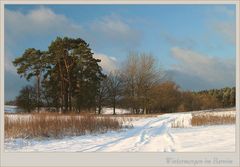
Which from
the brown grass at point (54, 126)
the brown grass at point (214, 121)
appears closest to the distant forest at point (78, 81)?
the brown grass at point (214, 121)

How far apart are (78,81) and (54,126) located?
59.3 ft

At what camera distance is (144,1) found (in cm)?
941

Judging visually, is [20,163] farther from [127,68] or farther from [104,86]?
[104,86]

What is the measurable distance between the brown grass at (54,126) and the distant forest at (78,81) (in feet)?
38.5

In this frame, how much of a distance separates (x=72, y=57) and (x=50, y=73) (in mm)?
2973

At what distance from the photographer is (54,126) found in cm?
1242

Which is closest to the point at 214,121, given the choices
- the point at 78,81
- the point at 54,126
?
the point at 54,126

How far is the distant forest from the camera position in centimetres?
2823

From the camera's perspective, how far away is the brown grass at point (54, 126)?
1169 centimetres

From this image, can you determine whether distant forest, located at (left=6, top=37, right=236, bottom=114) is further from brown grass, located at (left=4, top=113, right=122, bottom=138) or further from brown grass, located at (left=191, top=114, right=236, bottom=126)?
brown grass, located at (left=4, top=113, right=122, bottom=138)

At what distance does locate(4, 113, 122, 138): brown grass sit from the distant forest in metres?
11.7

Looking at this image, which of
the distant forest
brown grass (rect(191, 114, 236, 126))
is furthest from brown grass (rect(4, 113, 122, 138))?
the distant forest

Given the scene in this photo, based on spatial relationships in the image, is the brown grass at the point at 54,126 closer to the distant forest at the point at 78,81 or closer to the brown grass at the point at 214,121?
the brown grass at the point at 214,121

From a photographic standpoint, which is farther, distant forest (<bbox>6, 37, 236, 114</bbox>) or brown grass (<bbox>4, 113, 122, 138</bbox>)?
distant forest (<bbox>6, 37, 236, 114</bbox>)
